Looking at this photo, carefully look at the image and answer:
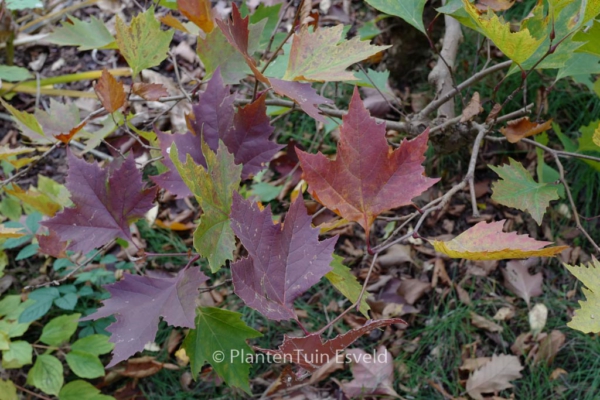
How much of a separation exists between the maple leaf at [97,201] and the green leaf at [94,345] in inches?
27.1

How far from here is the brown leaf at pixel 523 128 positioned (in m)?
1.15

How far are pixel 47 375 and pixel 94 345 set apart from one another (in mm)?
153

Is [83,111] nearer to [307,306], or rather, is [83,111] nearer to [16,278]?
[16,278]

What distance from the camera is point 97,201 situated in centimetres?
96

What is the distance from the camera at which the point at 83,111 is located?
2326 millimetres

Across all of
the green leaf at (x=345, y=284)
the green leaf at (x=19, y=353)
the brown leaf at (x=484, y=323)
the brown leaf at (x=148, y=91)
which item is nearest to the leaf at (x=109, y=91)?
the brown leaf at (x=148, y=91)

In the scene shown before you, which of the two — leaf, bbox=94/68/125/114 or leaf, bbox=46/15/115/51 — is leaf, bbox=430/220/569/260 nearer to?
leaf, bbox=94/68/125/114

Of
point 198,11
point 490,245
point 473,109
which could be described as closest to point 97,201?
point 198,11

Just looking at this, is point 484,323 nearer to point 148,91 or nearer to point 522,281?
point 522,281

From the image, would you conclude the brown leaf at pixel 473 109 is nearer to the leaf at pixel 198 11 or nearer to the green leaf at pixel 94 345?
the leaf at pixel 198 11

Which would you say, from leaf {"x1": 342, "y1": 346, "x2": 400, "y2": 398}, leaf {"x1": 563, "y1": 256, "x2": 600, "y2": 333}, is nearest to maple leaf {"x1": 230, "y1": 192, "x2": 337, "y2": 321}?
leaf {"x1": 563, "y1": 256, "x2": 600, "y2": 333}

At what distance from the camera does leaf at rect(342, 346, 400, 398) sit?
4.98 ft

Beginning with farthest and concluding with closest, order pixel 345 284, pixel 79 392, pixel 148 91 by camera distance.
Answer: pixel 79 392 < pixel 148 91 < pixel 345 284

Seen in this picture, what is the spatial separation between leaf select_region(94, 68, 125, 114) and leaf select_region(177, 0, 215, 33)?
22 cm
